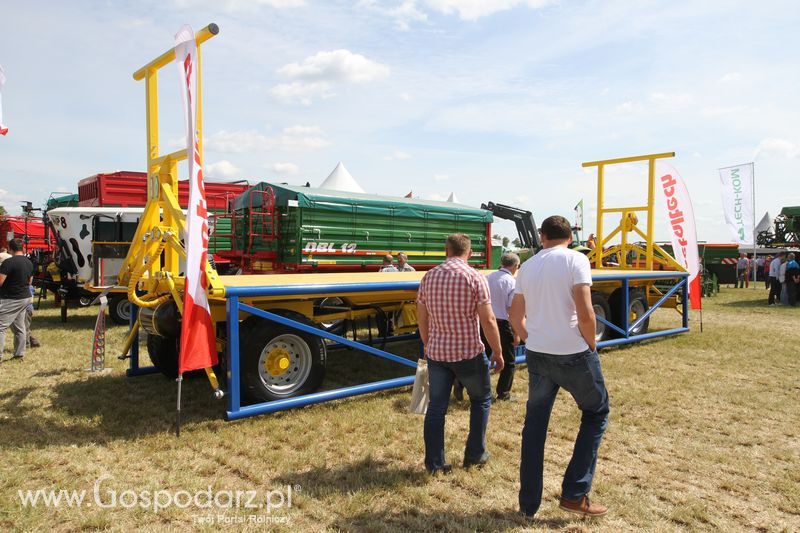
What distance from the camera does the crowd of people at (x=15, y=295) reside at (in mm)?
7199

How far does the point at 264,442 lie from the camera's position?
4.50 meters

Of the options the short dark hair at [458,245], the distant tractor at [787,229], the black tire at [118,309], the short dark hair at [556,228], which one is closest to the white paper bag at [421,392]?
the short dark hair at [458,245]

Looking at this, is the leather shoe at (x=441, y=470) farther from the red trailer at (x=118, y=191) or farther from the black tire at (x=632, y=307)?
the red trailer at (x=118, y=191)

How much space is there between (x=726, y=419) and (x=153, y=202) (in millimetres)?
5762

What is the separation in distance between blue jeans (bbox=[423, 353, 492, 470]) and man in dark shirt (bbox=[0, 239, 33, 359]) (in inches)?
243

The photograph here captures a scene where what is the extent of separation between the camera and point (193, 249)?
176 inches

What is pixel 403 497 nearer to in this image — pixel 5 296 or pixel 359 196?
pixel 5 296

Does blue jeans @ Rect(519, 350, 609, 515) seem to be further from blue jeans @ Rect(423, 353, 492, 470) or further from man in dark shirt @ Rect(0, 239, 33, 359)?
man in dark shirt @ Rect(0, 239, 33, 359)

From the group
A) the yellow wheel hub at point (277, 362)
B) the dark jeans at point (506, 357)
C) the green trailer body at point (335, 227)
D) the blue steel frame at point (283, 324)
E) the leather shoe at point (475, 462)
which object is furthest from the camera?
the green trailer body at point (335, 227)

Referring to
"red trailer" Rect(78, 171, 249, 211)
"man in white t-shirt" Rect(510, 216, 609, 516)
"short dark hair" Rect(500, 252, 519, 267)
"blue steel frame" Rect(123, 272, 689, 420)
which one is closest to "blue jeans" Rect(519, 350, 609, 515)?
"man in white t-shirt" Rect(510, 216, 609, 516)

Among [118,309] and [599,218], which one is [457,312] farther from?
[118,309]

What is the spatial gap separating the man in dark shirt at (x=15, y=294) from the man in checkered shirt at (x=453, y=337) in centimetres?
608

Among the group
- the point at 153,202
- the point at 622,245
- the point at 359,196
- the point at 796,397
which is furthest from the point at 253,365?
the point at 622,245

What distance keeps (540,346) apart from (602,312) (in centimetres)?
590
